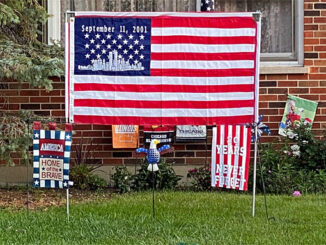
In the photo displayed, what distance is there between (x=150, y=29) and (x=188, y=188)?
117 inches

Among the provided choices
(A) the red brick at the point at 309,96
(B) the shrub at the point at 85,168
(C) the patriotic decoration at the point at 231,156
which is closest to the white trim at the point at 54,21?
(B) the shrub at the point at 85,168

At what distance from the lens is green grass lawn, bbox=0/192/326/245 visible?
5137mm

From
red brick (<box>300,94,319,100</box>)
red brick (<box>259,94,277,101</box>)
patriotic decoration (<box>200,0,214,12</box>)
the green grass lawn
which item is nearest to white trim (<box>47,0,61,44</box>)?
patriotic decoration (<box>200,0,214,12</box>)

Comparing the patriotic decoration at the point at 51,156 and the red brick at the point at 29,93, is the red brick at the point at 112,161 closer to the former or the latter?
the red brick at the point at 29,93

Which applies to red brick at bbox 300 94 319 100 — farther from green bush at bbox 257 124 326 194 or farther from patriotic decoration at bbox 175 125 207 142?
patriotic decoration at bbox 175 125 207 142

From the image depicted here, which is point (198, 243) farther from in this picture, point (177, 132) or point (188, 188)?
point (177, 132)

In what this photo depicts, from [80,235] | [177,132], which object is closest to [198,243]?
[80,235]

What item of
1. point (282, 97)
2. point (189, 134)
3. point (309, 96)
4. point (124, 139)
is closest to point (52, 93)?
point (124, 139)

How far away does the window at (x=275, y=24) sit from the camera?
9.14 m

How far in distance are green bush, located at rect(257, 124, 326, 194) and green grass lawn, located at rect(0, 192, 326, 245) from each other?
543 millimetres

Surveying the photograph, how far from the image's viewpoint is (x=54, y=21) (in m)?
8.97

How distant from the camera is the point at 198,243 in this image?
16.3 feet

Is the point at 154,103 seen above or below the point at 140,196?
above

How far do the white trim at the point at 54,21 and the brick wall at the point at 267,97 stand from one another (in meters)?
0.73
